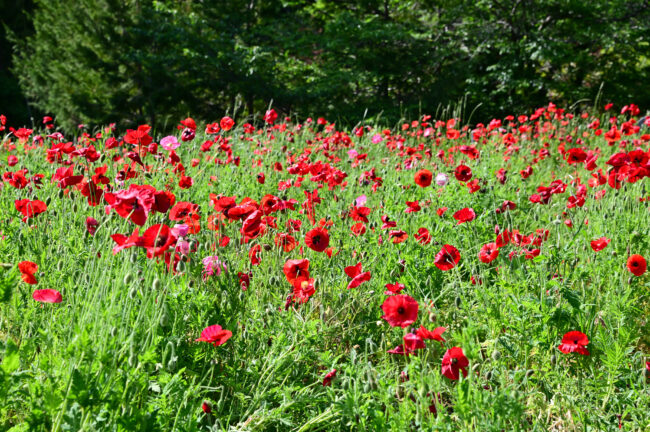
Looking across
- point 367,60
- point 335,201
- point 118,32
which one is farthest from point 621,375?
point 118,32

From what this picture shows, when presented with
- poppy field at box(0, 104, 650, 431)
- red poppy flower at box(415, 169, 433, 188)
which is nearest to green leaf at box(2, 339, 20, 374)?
poppy field at box(0, 104, 650, 431)

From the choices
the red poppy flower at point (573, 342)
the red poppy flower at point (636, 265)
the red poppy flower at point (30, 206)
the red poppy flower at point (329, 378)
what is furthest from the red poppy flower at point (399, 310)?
the red poppy flower at point (30, 206)

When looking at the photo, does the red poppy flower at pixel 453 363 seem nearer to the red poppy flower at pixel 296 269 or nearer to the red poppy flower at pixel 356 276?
the red poppy flower at pixel 356 276

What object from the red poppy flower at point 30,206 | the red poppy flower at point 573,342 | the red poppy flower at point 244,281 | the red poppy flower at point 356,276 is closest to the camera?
the red poppy flower at point 573,342

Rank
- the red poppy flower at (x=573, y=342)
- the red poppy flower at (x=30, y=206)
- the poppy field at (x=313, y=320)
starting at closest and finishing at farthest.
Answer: the poppy field at (x=313, y=320), the red poppy flower at (x=573, y=342), the red poppy flower at (x=30, y=206)

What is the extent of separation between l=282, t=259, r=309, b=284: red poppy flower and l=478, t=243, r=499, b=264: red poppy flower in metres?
0.61

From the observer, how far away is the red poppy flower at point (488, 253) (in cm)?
179

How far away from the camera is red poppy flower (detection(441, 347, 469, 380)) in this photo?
1330mm

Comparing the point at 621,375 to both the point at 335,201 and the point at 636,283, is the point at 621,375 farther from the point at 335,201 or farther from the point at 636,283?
the point at 335,201

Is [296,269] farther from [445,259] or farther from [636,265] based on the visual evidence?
[636,265]

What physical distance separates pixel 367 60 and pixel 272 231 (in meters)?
10.7

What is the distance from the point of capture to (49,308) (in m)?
1.74

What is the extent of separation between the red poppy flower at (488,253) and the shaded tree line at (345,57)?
9.72 m

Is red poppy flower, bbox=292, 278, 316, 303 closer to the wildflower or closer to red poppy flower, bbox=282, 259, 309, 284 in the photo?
red poppy flower, bbox=282, 259, 309, 284
